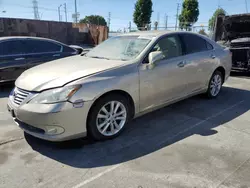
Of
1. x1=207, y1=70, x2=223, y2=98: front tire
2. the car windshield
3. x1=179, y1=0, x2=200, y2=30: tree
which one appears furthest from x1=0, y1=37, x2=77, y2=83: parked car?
x1=179, y1=0, x2=200, y2=30: tree

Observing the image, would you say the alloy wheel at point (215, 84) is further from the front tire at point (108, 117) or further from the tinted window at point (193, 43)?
the front tire at point (108, 117)

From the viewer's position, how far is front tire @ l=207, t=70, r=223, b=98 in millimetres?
4906

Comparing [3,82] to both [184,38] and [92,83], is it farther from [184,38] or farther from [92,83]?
[184,38]

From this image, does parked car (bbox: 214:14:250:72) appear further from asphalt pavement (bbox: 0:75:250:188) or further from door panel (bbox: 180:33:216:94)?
asphalt pavement (bbox: 0:75:250:188)

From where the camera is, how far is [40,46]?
6.21 m

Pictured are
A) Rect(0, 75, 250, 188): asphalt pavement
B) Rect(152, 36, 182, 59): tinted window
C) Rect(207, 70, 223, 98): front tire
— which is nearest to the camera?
Rect(0, 75, 250, 188): asphalt pavement

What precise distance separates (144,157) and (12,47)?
4718mm

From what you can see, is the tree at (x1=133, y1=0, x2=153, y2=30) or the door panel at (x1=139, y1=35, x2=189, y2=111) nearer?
the door panel at (x1=139, y1=35, x2=189, y2=111)

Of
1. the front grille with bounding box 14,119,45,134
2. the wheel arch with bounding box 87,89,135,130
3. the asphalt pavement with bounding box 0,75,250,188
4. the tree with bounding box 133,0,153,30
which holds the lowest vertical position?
the asphalt pavement with bounding box 0,75,250,188

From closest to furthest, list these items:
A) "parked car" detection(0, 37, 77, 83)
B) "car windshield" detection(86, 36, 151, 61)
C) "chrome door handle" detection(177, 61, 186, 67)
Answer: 1. "car windshield" detection(86, 36, 151, 61)
2. "chrome door handle" detection(177, 61, 186, 67)
3. "parked car" detection(0, 37, 77, 83)

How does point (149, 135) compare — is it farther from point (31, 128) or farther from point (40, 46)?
point (40, 46)

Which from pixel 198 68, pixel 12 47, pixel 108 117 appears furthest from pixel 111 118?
pixel 12 47

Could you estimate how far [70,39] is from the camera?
A: 74.0 ft

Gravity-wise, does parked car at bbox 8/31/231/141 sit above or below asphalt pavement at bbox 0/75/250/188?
above
